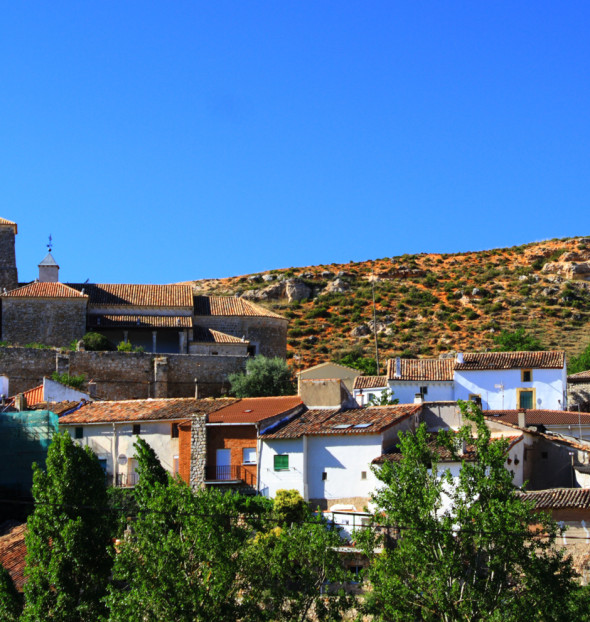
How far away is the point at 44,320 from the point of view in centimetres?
5688

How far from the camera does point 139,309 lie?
195ft

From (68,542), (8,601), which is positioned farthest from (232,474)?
(8,601)

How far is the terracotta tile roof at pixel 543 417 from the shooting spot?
123ft

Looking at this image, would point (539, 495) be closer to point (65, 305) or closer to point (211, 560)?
point (211, 560)

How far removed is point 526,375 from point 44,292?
2592cm

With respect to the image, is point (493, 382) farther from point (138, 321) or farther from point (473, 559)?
point (473, 559)

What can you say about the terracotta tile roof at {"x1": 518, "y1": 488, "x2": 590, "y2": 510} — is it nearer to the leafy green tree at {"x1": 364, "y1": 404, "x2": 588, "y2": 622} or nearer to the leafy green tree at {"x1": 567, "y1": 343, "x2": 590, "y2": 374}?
the leafy green tree at {"x1": 364, "y1": 404, "x2": 588, "y2": 622}

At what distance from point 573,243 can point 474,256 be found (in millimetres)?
9927

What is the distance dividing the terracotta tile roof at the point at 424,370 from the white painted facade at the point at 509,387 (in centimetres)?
70

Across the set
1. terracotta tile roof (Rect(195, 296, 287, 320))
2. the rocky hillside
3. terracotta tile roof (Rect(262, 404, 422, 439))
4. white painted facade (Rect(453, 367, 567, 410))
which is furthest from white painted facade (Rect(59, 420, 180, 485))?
the rocky hillside

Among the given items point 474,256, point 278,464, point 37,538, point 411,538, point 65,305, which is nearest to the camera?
point 411,538

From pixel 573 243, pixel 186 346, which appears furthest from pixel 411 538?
pixel 573 243

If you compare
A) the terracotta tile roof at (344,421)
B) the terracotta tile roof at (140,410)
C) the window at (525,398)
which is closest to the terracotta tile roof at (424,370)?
the window at (525,398)

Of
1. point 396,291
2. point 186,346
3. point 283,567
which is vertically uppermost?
point 396,291
